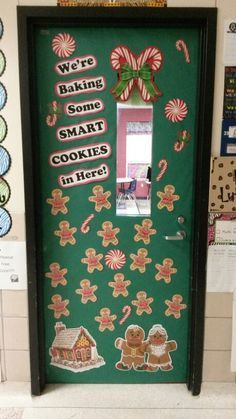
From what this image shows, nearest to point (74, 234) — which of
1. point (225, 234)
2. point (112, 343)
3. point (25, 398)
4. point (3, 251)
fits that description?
point (3, 251)

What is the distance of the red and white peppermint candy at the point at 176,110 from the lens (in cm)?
197

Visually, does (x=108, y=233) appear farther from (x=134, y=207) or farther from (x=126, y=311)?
(x=126, y=311)

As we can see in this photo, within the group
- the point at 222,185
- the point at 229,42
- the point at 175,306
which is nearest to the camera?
the point at 229,42

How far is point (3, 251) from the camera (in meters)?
2.04

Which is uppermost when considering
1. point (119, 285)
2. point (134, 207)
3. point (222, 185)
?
point (222, 185)

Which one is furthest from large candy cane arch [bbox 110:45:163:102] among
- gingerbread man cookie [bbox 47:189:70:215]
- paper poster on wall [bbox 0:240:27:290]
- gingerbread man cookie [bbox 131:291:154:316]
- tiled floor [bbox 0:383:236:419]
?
tiled floor [bbox 0:383:236:419]

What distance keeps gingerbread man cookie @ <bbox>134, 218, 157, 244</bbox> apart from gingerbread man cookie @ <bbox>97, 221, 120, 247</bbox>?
0.12 meters

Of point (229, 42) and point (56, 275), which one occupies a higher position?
point (229, 42)

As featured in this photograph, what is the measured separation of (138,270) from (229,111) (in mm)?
1024

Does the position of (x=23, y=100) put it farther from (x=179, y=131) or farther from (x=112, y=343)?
(x=112, y=343)

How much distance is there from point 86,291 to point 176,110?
1.17 meters

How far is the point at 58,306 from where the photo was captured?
7.10 ft

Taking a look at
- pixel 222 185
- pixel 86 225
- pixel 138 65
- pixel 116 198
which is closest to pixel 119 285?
pixel 86 225

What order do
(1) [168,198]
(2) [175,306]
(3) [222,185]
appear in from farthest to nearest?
1. (2) [175,306]
2. (1) [168,198]
3. (3) [222,185]
